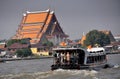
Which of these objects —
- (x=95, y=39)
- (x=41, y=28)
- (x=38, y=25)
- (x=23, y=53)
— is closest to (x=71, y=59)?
(x=23, y=53)

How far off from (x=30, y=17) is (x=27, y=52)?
30169mm

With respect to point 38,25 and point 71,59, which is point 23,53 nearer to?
point 38,25

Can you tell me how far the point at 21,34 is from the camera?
10075 cm

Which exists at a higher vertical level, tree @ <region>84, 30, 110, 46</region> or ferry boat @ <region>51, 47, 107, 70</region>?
tree @ <region>84, 30, 110, 46</region>

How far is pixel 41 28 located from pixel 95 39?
15.8 metres

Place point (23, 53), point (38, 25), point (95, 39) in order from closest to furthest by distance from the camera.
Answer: point (23, 53) → point (95, 39) → point (38, 25)

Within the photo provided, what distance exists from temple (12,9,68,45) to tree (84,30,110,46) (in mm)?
11725

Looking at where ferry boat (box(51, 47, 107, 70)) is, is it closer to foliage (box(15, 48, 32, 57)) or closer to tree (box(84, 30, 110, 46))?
foliage (box(15, 48, 32, 57))

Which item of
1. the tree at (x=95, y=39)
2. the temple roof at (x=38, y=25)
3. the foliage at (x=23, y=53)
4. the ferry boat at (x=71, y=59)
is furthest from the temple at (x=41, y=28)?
the ferry boat at (x=71, y=59)

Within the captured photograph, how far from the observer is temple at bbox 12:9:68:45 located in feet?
317

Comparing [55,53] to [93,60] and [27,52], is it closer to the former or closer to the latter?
[93,60]

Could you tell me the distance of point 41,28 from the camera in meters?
97.1

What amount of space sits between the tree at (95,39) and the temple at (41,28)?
11725 mm

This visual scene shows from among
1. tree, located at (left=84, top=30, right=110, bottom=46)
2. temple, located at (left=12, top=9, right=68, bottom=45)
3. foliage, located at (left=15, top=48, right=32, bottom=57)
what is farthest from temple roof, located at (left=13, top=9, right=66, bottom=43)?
foliage, located at (left=15, top=48, right=32, bottom=57)
